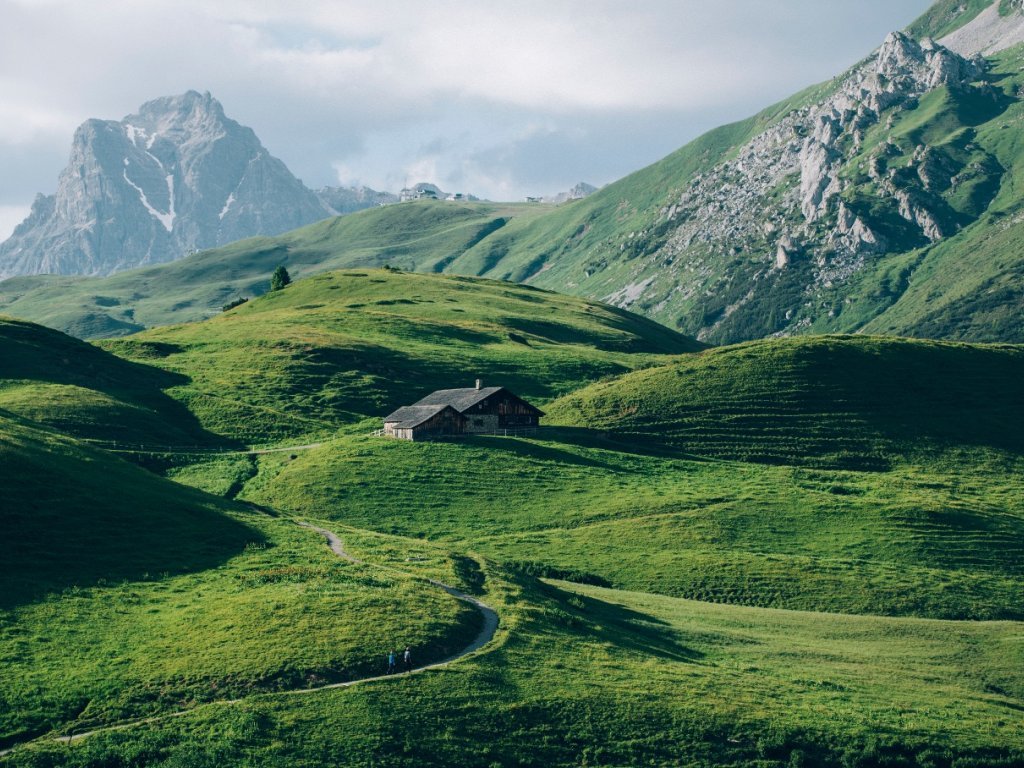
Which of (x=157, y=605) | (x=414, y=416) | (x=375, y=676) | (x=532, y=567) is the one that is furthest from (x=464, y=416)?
(x=375, y=676)

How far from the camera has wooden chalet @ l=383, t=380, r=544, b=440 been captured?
448ft

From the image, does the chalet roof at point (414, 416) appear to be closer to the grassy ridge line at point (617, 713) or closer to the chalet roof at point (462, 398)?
the chalet roof at point (462, 398)

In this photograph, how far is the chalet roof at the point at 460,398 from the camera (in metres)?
140

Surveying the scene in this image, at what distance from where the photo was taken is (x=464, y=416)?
→ 139750mm

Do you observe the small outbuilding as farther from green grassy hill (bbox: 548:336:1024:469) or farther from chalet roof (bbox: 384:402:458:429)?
green grassy hill (bbox: 548:336:1024:469)

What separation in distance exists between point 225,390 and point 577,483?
232 feet

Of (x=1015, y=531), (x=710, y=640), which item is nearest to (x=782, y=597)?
(x=710, y=640)

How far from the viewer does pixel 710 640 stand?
74.8m

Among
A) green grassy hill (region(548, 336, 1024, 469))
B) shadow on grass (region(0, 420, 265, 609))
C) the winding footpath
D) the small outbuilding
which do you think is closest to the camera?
the winding footpath

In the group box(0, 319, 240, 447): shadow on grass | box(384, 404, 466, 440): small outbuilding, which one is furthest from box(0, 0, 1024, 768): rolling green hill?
box(384, 404, 466, 440): small outbuilding

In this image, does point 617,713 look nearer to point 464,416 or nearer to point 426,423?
point 426,423

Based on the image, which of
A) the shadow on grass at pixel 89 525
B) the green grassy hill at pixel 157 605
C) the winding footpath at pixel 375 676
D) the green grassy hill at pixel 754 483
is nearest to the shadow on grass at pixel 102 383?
the green grassy hill at pixel 754 483

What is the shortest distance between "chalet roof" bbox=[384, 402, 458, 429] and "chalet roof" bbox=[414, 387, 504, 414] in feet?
5.30

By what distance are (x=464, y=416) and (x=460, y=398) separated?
15.3ft
